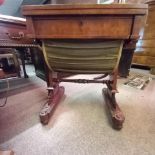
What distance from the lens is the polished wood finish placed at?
2.23 metres

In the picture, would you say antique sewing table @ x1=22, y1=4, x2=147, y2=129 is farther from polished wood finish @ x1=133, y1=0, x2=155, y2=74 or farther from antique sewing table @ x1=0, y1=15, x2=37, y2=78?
polished wood finish @ x1=133, y1=0, x2=155, y2=74

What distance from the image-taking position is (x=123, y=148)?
71 centimetres

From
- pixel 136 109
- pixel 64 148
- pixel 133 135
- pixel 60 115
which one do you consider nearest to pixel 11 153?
pixel 64 148

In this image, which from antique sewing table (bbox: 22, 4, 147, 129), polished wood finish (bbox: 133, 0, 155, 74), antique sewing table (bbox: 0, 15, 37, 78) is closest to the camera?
antique sewing table (bbox: 22, 4, 147, 129)

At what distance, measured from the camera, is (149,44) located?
232 centimetres

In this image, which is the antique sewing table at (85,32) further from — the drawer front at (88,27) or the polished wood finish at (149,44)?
the polished wood finish at (149,44)

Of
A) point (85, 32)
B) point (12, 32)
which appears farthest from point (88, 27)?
point (12, 32)

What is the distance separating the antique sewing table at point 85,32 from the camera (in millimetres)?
673

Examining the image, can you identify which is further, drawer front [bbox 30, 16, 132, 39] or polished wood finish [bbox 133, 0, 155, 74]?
polished wood finish [bbox 133, 0, 155, 74]

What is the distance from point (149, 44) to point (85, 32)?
209cm

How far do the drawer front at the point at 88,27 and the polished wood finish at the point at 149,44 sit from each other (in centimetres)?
191

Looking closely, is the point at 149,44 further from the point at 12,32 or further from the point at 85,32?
the point at 12,32

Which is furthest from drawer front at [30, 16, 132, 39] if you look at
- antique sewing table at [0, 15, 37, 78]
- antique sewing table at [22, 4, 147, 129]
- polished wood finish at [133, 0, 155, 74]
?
polished wood finish at [133, 0, 155, 74]

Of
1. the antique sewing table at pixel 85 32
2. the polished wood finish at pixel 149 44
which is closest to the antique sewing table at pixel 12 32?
the antique sewing table at pixel 85 32
